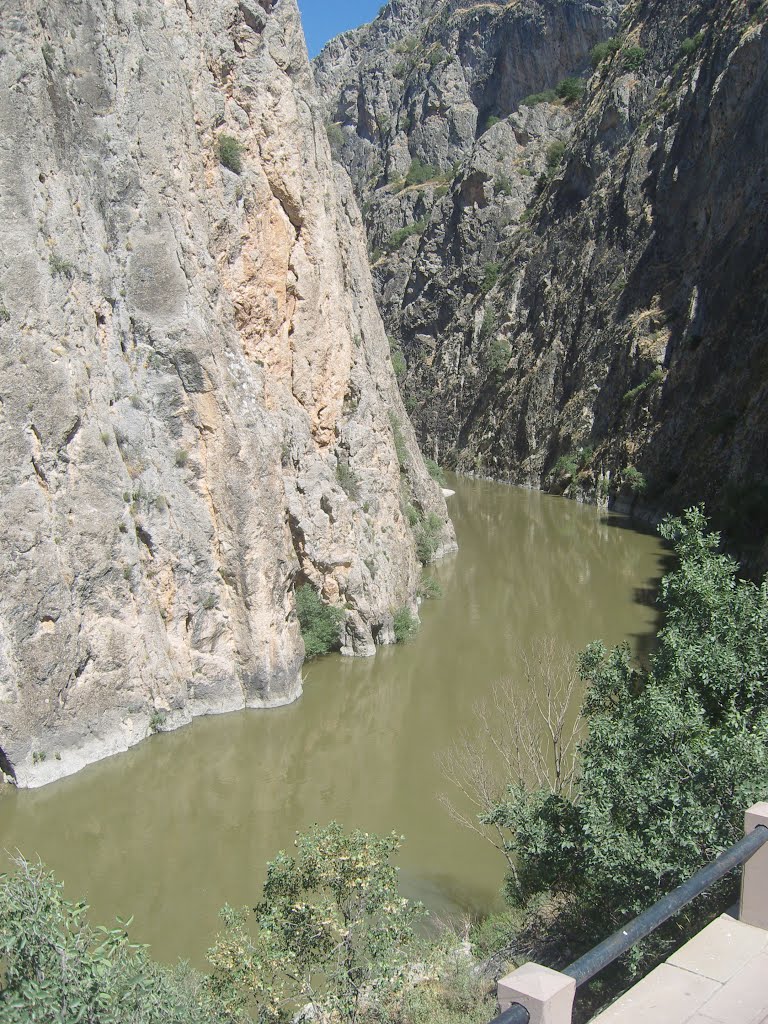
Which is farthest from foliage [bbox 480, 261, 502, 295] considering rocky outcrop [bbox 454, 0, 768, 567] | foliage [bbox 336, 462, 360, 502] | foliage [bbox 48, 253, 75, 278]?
foliage [bbox 48, 253, 75, 278]

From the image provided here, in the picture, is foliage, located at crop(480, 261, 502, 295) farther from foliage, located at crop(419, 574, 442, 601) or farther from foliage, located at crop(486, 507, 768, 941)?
foliage, located at crop(486, 507, 768, 941)

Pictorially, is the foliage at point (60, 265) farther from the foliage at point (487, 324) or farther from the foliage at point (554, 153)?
the foliage at point (554, 153)

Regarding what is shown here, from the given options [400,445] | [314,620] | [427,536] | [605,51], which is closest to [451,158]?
[605,51]

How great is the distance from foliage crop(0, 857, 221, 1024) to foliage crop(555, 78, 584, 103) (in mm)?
87992

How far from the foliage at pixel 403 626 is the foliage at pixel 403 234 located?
65018 mm

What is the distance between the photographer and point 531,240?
7069cm

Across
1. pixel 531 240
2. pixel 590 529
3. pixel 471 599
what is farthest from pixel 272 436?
pixel 531 240

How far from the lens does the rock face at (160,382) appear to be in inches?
695

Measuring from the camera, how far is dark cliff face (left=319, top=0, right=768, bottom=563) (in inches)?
1815

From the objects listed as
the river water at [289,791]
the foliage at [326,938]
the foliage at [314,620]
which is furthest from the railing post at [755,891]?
the foliage at [314,620]

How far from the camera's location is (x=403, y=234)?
284 ft

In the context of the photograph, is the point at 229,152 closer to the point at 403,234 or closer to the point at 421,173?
the point at 403,234

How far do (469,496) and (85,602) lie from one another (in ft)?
143

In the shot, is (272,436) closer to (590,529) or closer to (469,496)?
(590,529)
